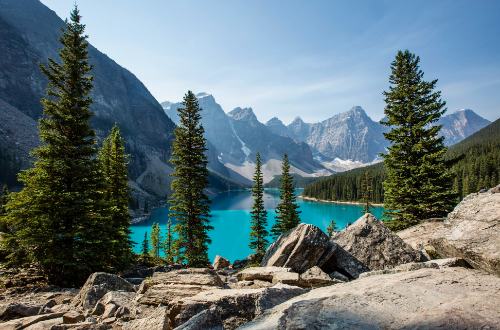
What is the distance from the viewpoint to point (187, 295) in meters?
8.49

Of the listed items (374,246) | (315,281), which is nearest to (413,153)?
(374,246)

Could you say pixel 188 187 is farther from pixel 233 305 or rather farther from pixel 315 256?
pixel 233 305

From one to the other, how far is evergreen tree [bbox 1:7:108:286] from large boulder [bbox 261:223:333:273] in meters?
11.1

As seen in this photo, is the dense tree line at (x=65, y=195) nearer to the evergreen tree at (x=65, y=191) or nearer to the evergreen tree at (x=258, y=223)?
the evergreen tree at (x=65, y=191)

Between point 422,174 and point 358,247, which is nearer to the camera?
point 358,247

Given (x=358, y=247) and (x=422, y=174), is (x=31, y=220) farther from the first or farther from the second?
(x=422, y=174)

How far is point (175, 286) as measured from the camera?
9.13m

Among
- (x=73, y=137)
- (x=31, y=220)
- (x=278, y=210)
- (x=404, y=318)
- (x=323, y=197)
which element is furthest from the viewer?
(x=323, y=197)

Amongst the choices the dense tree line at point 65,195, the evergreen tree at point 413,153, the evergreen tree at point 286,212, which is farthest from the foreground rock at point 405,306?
the evergreen tree at point 286,212

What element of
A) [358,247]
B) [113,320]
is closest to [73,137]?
[113,320]

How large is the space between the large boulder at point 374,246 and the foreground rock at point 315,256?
1.94 ft

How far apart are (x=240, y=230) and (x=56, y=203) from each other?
89.5 m

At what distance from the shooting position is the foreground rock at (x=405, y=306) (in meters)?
4.43

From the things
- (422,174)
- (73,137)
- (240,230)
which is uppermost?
(73,137)
